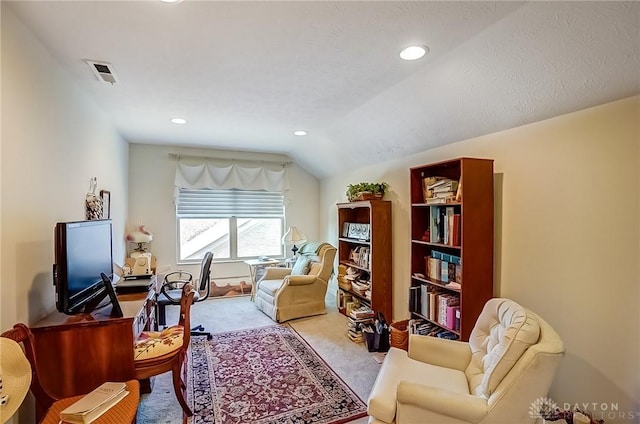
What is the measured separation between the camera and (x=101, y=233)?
237 cm

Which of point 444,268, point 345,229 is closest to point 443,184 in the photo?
point 444,268

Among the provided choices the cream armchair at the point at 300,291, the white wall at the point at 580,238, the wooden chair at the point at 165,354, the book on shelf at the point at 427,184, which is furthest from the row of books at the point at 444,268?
the wooden chair at the point at 165,354

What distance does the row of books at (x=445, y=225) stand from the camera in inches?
101

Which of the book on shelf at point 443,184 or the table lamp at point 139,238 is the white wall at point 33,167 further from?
the book on shelf at point 443,184

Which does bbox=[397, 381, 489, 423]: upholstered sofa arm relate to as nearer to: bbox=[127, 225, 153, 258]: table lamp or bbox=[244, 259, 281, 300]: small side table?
bbox=[244, 259, 281, 300]: small side table

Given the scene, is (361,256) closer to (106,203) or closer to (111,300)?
(111,300)

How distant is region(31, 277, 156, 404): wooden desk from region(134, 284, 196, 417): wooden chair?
9cm

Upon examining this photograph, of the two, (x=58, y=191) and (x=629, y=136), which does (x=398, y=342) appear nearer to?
(x=629, y=136)

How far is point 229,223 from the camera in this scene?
5422 millimetres

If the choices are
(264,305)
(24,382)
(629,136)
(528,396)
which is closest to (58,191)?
(24,382)

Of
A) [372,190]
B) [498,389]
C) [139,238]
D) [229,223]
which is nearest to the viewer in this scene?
[498,389]

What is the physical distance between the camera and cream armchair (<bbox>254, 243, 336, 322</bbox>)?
3943 mm

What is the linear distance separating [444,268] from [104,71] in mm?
3113

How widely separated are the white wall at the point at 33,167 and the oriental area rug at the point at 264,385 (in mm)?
1068
